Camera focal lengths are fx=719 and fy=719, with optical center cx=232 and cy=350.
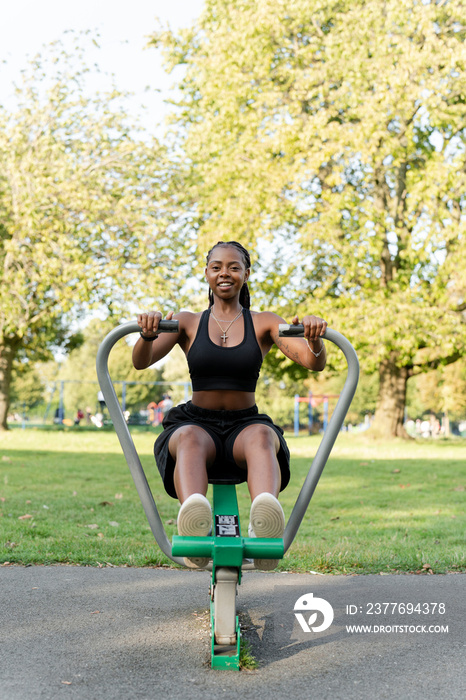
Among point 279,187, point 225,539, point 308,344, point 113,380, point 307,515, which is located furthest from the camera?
point 113,380

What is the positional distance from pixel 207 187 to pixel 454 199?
5955 millimetres

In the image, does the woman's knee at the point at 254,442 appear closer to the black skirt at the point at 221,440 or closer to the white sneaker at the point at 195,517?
the black skirt at the point at 221,440

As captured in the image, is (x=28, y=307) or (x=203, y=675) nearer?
(x=203, y=675)

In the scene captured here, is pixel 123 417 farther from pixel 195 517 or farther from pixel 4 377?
pixel 4 377

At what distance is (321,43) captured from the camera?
1706 cm

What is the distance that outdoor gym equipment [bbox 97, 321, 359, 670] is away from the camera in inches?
102

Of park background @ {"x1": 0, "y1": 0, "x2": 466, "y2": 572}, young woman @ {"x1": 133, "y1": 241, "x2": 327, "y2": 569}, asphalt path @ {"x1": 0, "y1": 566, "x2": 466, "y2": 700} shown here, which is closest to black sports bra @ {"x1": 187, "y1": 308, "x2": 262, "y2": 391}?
young woman @ {"x1": 133, "y1": 241, "x2": 327, "y2": 569}

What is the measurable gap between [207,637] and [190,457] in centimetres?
76

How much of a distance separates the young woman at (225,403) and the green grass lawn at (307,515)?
1.64 m

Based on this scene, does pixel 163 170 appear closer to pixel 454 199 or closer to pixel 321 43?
pixel 321 43

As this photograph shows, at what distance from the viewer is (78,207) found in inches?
667

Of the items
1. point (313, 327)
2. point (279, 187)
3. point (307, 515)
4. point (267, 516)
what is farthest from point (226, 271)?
point (279, 187)

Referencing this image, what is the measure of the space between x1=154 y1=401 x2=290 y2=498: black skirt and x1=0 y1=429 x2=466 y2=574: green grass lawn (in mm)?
1524

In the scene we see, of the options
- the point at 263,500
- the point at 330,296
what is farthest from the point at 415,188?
the point at 263,500
